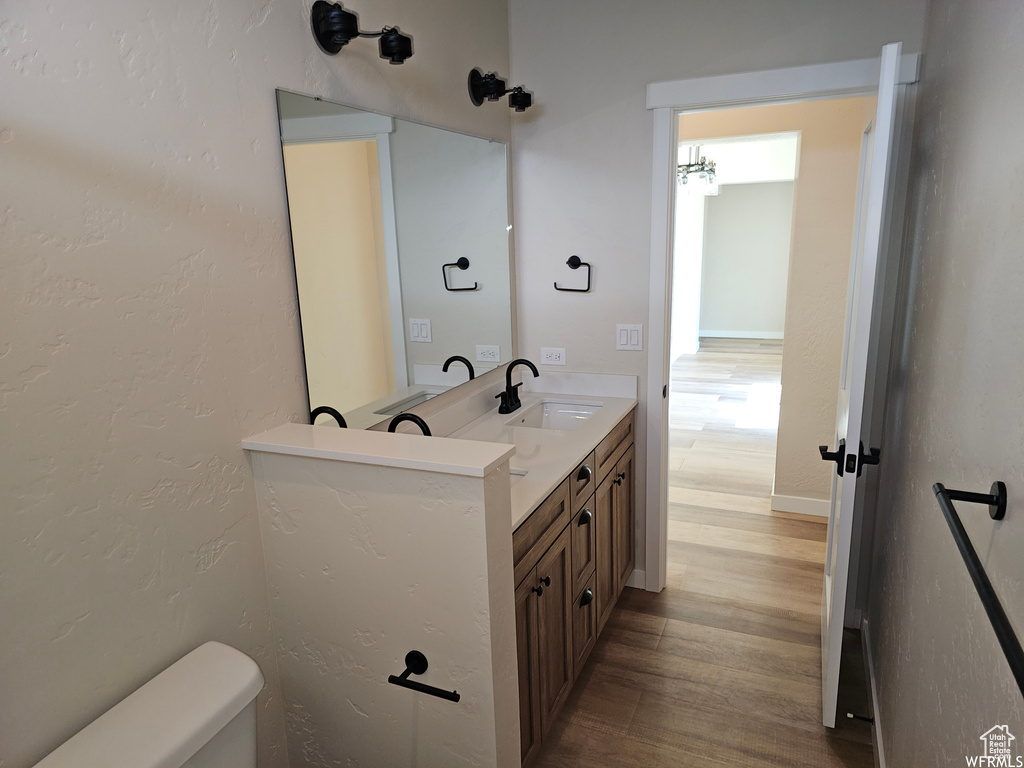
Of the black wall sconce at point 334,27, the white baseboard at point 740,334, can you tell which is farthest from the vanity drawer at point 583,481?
the white baseboard at point 740,334

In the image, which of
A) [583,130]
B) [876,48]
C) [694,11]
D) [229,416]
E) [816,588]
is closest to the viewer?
[229,416]

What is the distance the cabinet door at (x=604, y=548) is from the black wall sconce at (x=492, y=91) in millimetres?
1446

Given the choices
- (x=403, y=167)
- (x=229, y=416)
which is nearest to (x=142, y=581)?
(x=229, y=416)

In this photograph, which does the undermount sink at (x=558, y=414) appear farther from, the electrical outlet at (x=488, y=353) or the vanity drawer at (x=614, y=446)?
the electrical outlet at (x=488, y=353)

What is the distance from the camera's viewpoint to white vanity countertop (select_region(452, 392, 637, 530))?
178 centimetres

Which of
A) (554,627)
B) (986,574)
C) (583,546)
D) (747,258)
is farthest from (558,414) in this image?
(747,258)

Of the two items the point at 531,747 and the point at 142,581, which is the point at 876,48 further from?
the point at 142,581

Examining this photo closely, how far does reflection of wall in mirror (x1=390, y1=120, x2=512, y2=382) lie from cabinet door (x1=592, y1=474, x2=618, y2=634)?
724 mm

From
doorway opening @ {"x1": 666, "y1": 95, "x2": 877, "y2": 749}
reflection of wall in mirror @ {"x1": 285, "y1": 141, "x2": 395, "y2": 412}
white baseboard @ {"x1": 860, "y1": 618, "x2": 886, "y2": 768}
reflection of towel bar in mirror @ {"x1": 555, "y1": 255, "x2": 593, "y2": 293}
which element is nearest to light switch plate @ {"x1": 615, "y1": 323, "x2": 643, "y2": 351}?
reflection of towel bar in mirror @ {"x1": 555, "y1": 255, "x2": 593, "y2": 293}

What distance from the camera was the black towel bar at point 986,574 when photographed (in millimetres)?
783

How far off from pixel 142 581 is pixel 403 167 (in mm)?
1388

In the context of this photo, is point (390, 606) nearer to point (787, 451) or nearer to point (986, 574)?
point (986, 574)

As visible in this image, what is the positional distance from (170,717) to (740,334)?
32.0 ft

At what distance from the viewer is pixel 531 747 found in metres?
1.87
